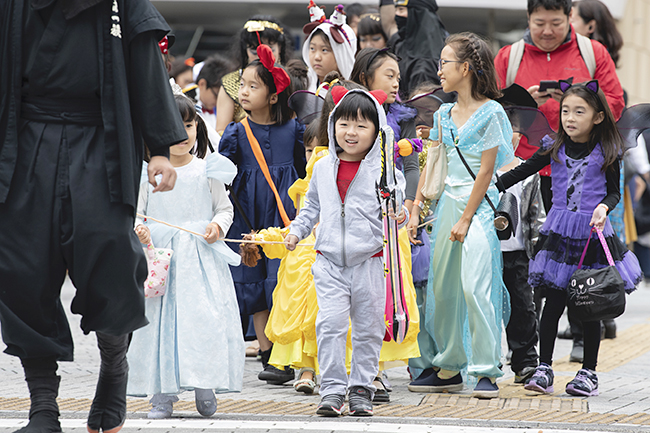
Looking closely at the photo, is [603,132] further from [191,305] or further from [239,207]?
[191,305]

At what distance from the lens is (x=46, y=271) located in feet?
11.8

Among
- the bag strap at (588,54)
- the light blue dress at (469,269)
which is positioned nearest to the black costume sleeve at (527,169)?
the light blue dress at (469,269)

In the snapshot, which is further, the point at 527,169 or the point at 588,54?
the point at 588,54

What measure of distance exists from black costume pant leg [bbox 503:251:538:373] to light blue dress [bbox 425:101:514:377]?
457 mm

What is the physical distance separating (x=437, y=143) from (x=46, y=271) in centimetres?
288

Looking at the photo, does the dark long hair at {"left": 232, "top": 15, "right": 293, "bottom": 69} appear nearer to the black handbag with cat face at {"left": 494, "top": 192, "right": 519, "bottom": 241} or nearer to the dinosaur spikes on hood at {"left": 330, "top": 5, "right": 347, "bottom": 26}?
the dinosaur spikes on hood at {"left": 330, "top": 5, "right": 347, "bottom": 26}

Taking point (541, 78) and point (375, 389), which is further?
point (541, 78)

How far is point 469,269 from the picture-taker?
5297 millimetres

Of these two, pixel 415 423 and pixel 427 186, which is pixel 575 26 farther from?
pixel 415 423

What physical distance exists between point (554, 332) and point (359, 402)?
150 centimetres

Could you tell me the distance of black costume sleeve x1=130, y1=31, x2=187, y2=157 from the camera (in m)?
3.71

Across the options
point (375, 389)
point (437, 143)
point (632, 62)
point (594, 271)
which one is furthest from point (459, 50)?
point (632, 62)

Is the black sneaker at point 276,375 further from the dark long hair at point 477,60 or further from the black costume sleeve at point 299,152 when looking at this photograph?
the dark long hair at point 477,60

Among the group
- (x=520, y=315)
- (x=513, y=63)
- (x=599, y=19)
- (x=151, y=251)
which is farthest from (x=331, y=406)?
(x=599, y=19)
